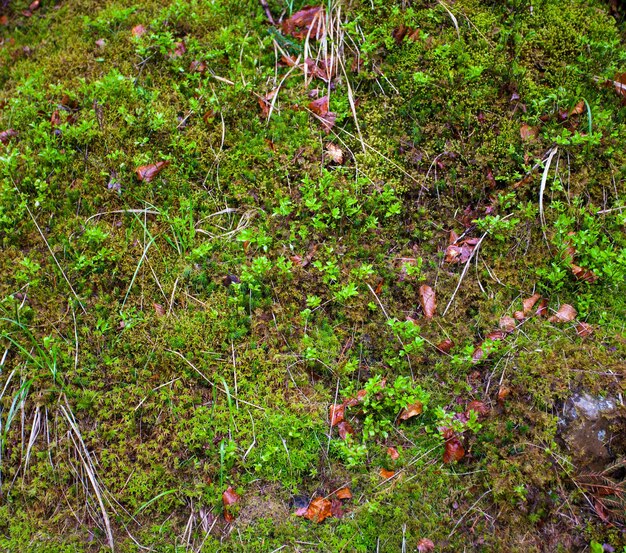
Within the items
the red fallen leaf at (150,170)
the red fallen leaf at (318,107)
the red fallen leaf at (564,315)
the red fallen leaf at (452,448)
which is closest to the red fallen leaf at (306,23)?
the red fallen leaf at (318,107)

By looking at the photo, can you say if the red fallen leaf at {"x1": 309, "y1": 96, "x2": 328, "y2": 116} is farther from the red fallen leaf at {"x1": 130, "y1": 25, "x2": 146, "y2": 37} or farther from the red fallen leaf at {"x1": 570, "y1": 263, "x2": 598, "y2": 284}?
the red fallen leaf at {"x1": 570, "y1": 263, "x2": 598, "y2": 284}

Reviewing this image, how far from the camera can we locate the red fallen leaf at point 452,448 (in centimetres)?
321

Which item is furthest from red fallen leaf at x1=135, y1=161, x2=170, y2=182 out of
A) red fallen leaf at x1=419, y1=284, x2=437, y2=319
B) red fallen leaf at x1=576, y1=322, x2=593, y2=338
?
red fallen leaf at x1=576, y1=322, x2=593, y2=338

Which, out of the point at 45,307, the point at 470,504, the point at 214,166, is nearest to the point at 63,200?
the point at 45,307

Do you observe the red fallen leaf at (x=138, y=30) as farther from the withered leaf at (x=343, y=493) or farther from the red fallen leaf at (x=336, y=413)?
the withered leaf at (x=343, y=493)

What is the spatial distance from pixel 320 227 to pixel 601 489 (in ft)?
8.52

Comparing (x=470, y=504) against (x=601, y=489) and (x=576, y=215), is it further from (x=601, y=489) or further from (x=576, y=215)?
(x=576, y=215)

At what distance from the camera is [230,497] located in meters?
3.14

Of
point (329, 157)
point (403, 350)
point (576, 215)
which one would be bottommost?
point (403, 350)

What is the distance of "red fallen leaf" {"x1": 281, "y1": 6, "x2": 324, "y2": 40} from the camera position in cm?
441

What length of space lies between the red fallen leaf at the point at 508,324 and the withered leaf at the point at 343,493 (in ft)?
5.28

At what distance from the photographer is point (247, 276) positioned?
11.9 ft

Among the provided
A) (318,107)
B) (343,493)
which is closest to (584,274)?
(343,493)

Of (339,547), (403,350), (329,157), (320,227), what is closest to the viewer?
(339,547)
